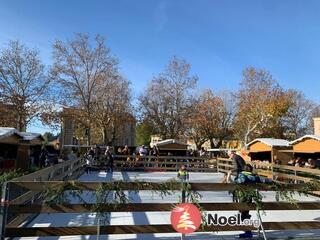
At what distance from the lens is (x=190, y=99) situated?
4672cm

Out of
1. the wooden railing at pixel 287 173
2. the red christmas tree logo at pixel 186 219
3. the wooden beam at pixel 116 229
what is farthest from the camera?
the wooden railing at pixel 287 173

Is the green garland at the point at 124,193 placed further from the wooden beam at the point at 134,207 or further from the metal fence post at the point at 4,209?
the metal fence post at the point at 4,209

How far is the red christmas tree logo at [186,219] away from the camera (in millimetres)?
5355

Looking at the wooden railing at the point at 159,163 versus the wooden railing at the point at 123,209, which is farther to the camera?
the wooden railing at the point at 159,163

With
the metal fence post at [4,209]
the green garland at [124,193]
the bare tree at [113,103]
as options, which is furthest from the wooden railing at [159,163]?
the metal fence post at [4,209]

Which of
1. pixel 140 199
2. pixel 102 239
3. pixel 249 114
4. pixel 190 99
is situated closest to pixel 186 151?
pixel 249 114

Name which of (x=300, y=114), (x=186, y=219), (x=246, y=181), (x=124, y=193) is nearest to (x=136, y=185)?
(x=124, y=193)

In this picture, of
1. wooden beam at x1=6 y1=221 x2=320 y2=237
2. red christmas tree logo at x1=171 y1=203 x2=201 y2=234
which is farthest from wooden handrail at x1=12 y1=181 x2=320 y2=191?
red christmas tree logo at x1=171 y1=203 x2=201 y2=234

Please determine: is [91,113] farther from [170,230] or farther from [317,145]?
[170,230]

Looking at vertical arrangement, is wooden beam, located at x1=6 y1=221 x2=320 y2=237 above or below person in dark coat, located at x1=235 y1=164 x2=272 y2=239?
below

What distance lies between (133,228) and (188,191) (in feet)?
3.39

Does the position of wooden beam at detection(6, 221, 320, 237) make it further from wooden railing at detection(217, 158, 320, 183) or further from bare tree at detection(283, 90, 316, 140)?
bare tree at detection(283, 90, 316, 140)

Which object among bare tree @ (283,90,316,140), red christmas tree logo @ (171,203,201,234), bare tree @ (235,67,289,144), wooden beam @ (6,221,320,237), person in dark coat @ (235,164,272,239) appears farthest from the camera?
bare tree @ (283,90,316,140)

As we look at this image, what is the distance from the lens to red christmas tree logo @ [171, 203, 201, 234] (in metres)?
5.36
